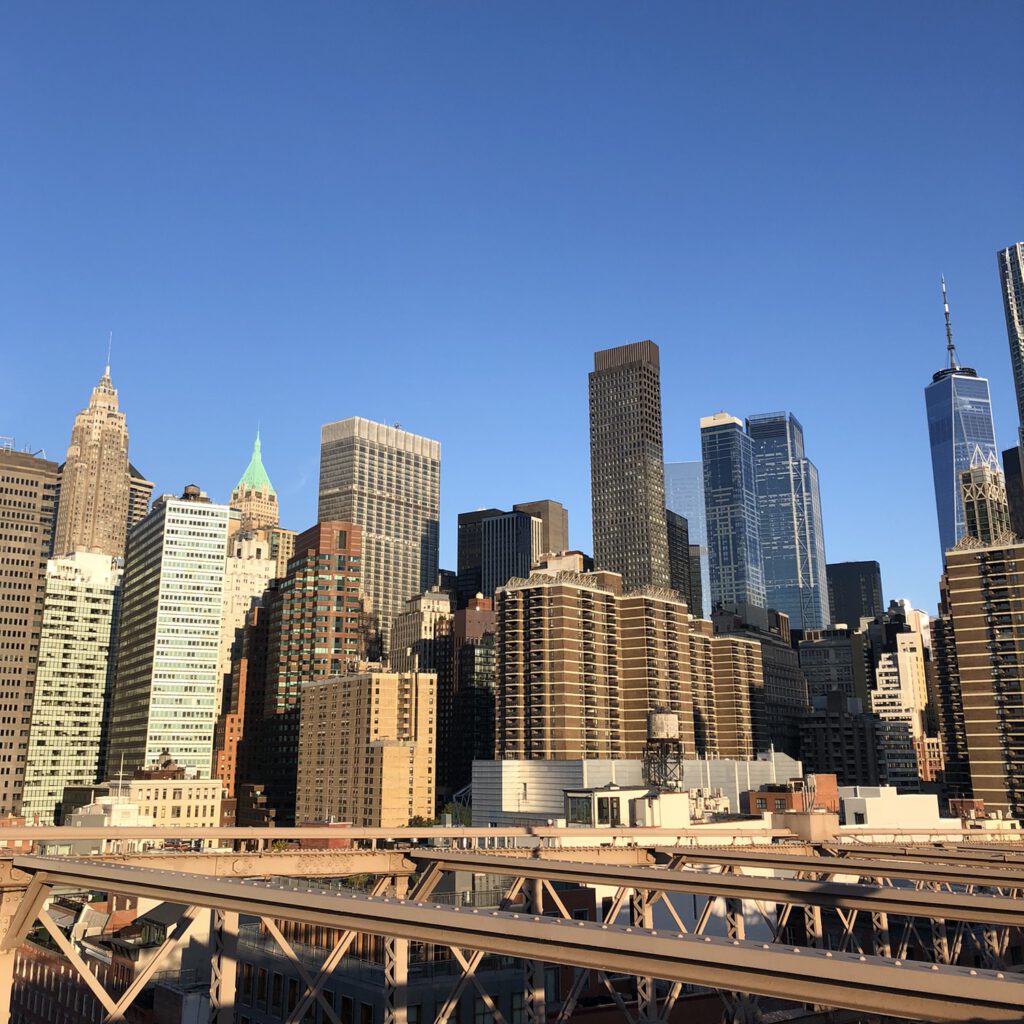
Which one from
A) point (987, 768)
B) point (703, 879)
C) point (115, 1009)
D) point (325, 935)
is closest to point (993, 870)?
point (703, 879)

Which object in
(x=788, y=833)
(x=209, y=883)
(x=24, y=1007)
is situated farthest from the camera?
(x=24, y=1007)

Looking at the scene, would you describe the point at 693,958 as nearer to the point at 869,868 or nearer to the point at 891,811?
the point at 869,868

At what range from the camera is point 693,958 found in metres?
17.2

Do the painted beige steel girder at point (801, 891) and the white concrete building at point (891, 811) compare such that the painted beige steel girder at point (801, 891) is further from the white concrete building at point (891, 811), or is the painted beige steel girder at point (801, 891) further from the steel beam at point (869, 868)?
the white concrete building at point (891, 811)

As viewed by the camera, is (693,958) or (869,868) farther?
(869,868)

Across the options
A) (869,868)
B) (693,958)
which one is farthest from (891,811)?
(693,958)

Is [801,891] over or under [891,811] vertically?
over

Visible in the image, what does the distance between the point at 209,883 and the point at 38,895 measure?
911 cm

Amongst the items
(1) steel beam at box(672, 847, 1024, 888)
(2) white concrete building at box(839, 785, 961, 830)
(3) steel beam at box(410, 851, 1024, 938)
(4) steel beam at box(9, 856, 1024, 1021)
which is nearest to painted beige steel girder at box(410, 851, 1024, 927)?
(3) steel beam at box(410, 851, 1024, 938)

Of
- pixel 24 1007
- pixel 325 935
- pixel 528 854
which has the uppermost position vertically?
pixel 528 854

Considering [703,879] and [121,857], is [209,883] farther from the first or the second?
[121,857]

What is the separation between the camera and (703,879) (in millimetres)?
A: 26422

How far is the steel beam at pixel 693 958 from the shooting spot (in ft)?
50.3

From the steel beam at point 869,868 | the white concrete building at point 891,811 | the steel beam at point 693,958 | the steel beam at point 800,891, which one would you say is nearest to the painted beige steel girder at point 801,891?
the steel beam at point 800,891
